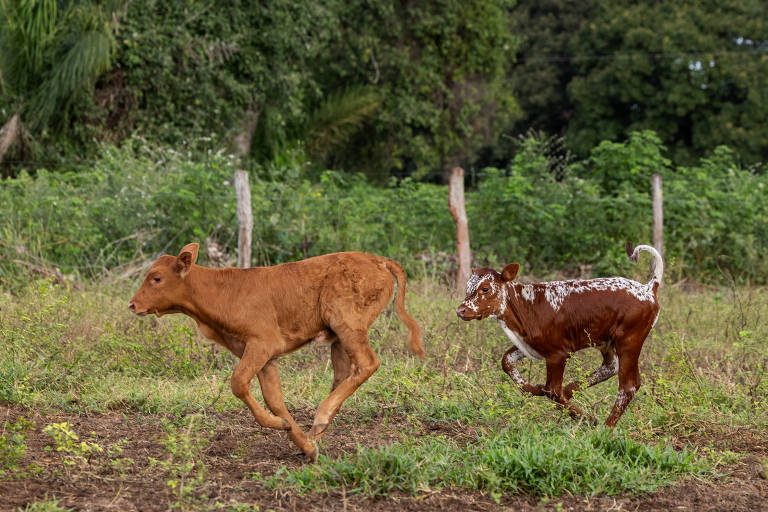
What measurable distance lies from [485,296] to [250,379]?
5.12 feet

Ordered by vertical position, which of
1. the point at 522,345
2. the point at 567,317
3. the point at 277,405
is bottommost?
the point at 277,405

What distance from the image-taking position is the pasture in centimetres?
545

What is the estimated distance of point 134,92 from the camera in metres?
19.5

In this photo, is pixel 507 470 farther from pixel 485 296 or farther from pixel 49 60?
pixel 49 60

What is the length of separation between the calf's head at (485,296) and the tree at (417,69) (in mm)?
19981

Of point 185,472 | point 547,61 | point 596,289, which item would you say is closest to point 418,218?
point 596,289

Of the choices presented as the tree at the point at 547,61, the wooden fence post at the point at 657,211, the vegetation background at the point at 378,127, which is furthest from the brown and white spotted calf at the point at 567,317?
the tree at the point at 547,61

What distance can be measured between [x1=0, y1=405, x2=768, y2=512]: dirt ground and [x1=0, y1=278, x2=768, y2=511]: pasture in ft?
0.04

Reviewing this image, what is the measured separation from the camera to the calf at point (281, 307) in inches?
239

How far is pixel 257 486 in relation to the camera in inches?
220

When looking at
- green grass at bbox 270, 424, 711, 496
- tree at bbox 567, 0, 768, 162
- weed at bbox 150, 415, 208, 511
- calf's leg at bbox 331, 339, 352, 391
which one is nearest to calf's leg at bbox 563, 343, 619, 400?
green grass at bbox 270, 424, 711, 496

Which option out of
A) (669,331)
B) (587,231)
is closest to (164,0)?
(587,231)

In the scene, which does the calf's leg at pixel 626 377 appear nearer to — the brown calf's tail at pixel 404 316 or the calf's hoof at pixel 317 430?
the brown calf's tail at pixel 404 316

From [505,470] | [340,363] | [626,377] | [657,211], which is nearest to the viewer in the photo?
[505,470]
